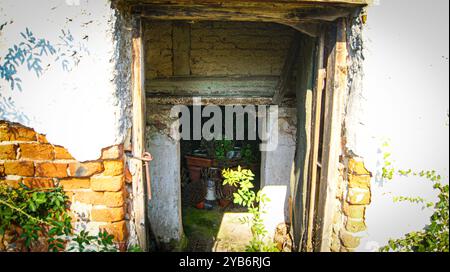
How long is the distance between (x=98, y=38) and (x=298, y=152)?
2.44m

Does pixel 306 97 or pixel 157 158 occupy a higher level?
pixel 306 97

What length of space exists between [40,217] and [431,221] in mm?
2588

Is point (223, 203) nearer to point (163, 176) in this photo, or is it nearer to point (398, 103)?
point (163, 176)

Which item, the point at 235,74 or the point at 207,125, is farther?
the point at 207,125

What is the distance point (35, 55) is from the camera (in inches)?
74.5

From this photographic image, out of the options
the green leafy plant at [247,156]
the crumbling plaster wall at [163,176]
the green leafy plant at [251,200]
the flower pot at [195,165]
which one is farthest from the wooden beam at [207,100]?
the flower pot at [195,165]

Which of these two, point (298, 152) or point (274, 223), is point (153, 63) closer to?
point (298, 152)

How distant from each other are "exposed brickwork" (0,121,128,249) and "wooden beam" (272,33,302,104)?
7.37 feet

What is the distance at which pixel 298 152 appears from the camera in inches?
142

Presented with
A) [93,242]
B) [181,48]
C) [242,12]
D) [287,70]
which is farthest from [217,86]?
[93,242]

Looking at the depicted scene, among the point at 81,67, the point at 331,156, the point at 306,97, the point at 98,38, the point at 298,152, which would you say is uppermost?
the point at 98,38

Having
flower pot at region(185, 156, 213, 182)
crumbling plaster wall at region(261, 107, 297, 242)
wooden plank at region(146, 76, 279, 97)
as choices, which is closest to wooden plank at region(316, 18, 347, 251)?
wooden plank at region(146, 76, 279, 97)
